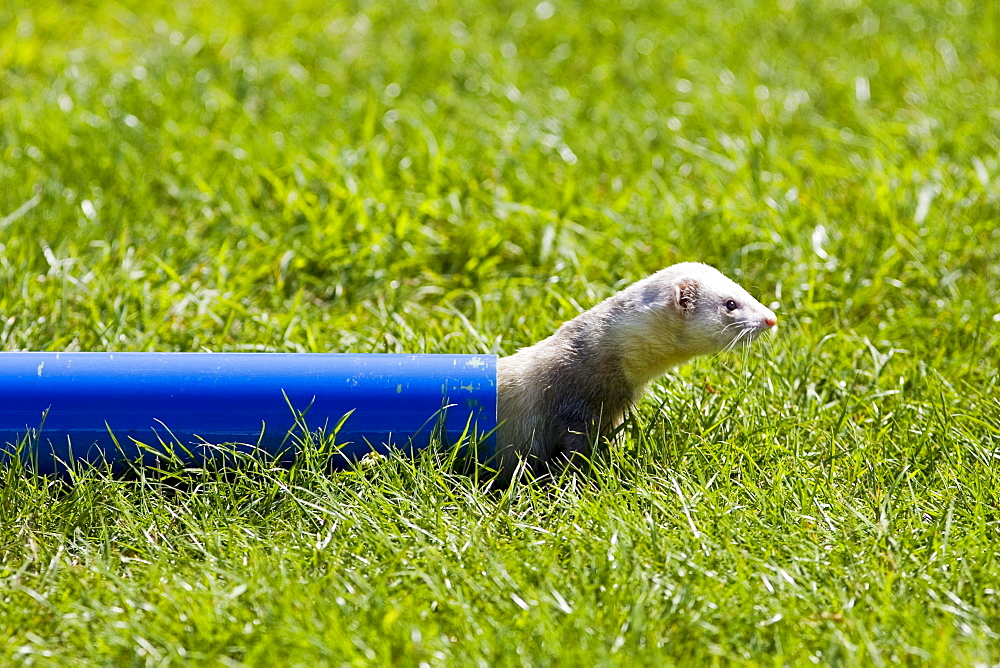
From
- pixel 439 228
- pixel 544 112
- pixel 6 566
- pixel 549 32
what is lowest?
pixel 6 566

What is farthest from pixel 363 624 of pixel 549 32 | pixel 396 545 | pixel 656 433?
pixel 549 32

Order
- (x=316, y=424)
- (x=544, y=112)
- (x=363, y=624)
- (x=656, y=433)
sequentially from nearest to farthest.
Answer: (x=363, y=624)
(x=316, y=424)
(x=656, y=433)
(x=544, y=112)

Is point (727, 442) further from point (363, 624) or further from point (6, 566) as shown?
point (6, 566)

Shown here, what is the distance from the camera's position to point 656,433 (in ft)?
13.0

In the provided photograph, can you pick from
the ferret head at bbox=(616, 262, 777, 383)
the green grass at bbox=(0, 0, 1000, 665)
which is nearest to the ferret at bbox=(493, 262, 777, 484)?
the ferret head at bbox=(616, 262, 777, 383)

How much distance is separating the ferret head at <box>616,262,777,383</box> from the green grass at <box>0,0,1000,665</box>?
0.25 metres

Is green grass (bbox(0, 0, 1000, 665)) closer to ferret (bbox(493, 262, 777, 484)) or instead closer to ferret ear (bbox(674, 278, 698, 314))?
ferret (bbox(493, 262, 777, 484))

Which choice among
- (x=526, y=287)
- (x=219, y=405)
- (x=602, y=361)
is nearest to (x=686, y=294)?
(x=602, y=361)

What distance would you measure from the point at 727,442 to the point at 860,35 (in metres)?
4.91

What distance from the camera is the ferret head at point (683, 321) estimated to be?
12.7ft

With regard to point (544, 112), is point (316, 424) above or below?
below

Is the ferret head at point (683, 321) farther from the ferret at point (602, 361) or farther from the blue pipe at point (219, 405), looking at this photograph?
the blue pipe at point (219, 405)

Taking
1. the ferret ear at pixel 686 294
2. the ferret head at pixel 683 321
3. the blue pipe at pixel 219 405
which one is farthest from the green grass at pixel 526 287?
the ferret ear at pixel 686 294

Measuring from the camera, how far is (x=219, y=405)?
3.65m
